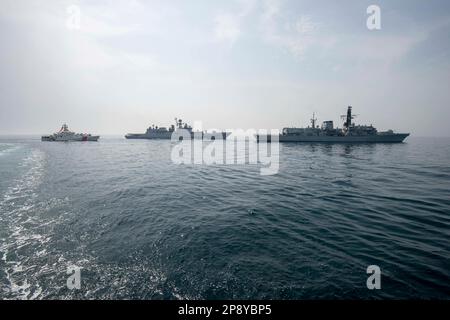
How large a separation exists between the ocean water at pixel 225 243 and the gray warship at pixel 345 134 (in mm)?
95673

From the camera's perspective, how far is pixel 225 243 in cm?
1022

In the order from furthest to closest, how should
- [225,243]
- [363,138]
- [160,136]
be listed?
[160,136] < [363,138] < [225,243]

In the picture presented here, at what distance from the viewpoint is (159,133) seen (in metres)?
155

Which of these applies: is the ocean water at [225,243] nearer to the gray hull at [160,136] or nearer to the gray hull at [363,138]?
the gray hull at [363,138]

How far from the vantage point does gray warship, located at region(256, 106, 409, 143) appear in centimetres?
10600

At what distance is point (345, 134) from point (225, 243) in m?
117

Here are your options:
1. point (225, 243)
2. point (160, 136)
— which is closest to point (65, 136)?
point (160, 136)

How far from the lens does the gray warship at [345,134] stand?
106 m
